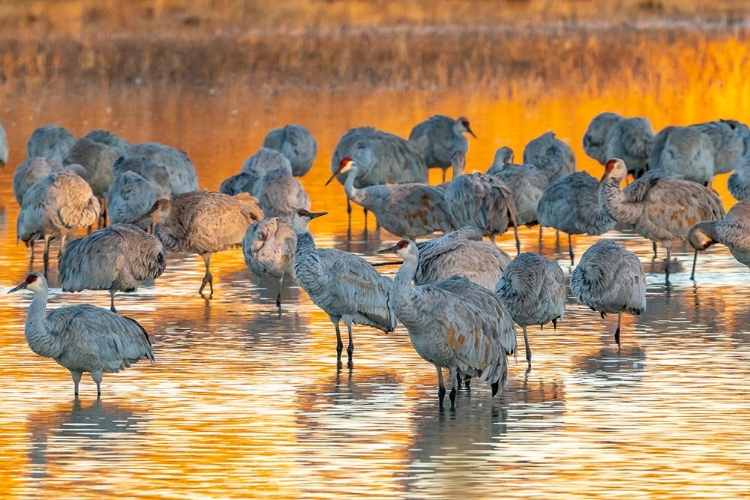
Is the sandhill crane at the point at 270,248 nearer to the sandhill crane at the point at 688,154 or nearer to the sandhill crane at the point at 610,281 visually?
the sandhill crane at the point at 610,281

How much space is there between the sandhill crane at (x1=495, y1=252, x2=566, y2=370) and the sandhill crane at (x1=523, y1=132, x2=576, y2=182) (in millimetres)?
8953

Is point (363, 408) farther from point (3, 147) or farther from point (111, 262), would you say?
point (3, 147)

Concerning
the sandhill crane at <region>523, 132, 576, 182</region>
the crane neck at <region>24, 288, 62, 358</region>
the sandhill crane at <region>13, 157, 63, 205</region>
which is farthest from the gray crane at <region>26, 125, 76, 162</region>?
the crane neck at <region>24, 288, 62, 358</region>

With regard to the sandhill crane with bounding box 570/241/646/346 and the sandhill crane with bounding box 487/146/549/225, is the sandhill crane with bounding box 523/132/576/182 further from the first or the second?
the sandhill crane with bounding box 570/241/646/346

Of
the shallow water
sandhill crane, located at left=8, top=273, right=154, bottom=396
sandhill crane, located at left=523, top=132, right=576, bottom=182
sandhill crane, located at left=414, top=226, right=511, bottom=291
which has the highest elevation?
sandhill crane, located at left=523, top=132, right=576, bottom=182

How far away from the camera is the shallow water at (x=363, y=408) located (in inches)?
392

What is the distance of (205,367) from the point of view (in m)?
13.3

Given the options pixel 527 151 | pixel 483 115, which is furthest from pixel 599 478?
pixel 483 115

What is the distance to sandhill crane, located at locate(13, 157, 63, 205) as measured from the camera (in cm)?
2111

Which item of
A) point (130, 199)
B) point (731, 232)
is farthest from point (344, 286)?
point (130, 199)

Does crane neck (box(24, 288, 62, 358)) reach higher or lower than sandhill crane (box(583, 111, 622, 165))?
lower

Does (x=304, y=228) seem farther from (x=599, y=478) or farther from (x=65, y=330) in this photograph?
(x=599, y=478)

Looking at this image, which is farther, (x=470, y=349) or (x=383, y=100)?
(x=383, y=100)

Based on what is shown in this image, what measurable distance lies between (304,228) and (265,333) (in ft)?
3.65
